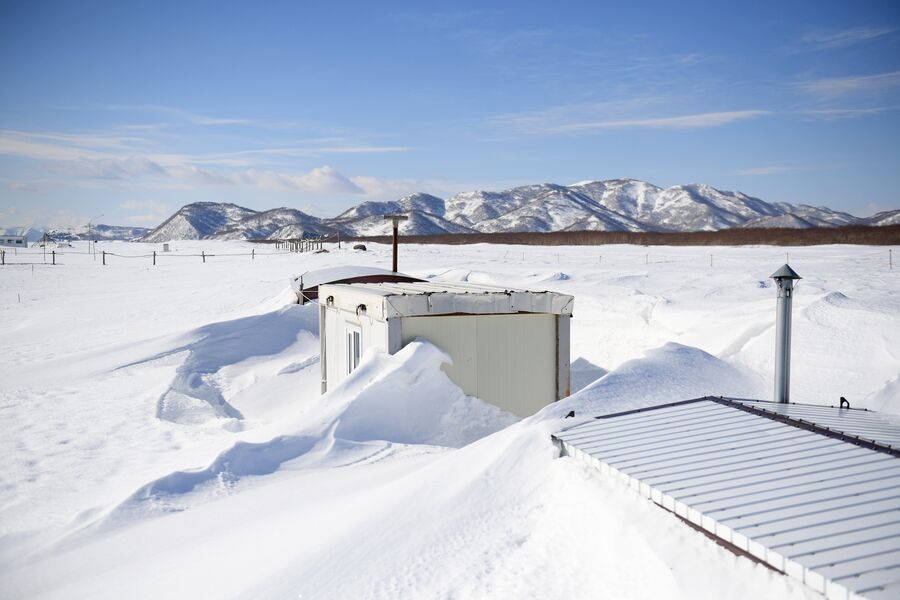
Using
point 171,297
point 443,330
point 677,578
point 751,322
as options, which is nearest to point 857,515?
point 677,578

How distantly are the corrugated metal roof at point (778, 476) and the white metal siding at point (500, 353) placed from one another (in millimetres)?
3848

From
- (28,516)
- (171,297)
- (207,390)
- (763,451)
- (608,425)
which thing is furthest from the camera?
(171,297)

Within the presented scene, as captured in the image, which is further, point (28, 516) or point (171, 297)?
point (171, 297)

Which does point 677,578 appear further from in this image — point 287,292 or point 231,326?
point 287,292

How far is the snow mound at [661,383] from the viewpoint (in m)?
8.70

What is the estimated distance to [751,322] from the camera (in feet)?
44.0

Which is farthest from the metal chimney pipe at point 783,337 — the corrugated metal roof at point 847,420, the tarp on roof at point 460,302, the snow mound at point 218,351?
the snow mound at point 218,351

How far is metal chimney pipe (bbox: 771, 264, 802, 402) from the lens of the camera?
22.7 feet

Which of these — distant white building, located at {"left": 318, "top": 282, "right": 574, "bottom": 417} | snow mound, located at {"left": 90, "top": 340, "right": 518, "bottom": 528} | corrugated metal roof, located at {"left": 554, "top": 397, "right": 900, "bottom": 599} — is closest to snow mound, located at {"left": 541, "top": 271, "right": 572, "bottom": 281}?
distant white building, located at {"left": 318, "top": 282, "right": 574, "bottom": 417}

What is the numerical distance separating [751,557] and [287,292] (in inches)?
683

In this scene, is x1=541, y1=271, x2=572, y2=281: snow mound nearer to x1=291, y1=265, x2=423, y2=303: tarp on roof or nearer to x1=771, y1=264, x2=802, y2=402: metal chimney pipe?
x1=291, y1=265, x2=423, y2=303: tarp on roof

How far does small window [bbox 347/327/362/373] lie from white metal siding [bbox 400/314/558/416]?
1.48m

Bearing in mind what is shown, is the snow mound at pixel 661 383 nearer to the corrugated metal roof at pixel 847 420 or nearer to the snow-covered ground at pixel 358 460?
the snow-covered ground at pixel 358 460

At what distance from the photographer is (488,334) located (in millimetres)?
9703
